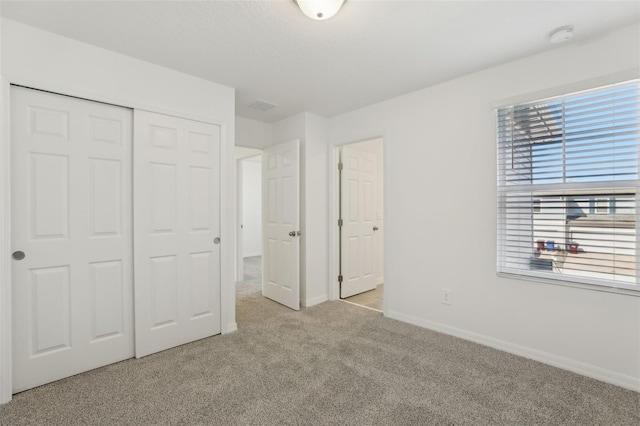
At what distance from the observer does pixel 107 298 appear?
2.38 m

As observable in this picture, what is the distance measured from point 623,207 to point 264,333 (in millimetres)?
3060

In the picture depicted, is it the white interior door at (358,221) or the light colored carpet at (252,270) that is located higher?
Answer: the white interior door at (358,221)

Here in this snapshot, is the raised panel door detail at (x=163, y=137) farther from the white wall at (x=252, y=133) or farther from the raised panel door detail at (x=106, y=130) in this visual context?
the white wall at (x=252, y=133)

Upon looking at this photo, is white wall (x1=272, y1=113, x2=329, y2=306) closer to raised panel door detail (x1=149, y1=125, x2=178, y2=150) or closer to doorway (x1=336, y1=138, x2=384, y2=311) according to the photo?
doorway (x1=336, y1=138, x2=384, y2=311)

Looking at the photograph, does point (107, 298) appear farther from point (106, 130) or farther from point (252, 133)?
point (252, 133)

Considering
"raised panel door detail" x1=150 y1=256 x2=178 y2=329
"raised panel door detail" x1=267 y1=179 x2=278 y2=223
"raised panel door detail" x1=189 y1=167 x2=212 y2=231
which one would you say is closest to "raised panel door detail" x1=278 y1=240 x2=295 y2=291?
"raised panel door detail" x1=267 y1=179 x2=278 y2=223

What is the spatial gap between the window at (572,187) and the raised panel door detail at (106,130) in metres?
3.21

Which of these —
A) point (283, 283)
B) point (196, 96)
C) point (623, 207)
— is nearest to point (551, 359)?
point (623, 207)

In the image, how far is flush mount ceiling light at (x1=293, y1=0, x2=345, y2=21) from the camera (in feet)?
5.69

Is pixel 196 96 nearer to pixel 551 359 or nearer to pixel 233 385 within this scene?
pixel 233 385

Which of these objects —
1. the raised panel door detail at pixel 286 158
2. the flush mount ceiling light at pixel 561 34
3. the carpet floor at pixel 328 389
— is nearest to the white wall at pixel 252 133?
the raised panel door detail at pixel 286 158

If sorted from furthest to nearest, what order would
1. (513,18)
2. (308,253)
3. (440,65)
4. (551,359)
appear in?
(308,253) → (440,65) → (551,359) → (513,18)

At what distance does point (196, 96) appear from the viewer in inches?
110

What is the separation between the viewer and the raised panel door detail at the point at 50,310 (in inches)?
82.4
